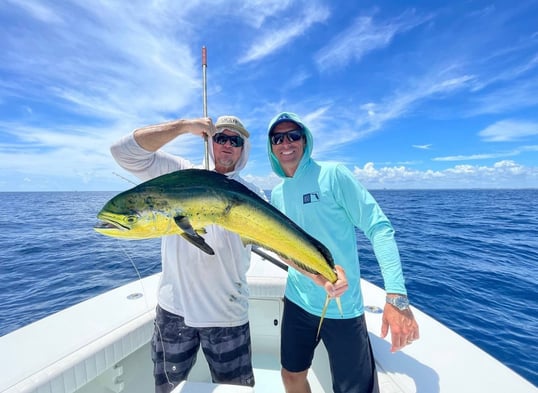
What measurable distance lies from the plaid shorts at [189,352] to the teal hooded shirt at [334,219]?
651 mm

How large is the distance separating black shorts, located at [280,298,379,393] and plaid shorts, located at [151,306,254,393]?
439 mm

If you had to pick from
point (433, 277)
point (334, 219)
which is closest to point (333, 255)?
point (334, 219)

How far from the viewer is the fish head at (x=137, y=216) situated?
1.27 m

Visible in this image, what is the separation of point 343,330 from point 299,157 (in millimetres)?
1540

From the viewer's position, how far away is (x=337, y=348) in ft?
7.07

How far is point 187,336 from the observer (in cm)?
215

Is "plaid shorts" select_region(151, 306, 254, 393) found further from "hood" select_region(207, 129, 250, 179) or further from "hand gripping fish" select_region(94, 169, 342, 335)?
"hood" select_region(207, 129, 250, 179)

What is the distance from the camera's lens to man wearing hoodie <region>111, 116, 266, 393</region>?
212cm

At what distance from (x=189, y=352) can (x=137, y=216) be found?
1459 mm

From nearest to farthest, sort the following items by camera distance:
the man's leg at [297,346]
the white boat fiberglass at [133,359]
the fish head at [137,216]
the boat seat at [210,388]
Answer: the fish head at [137,216] < the boat seat at [210,388] < the white boat fiberglass at [133,359] < the man's leg at [297,346]

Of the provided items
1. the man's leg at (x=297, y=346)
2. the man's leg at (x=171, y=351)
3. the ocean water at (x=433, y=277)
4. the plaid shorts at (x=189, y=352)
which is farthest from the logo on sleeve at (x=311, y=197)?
the ocean water at (x=433, y=277)

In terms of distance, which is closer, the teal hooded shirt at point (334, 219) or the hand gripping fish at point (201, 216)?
the hand gripping fish at point (201, 216)

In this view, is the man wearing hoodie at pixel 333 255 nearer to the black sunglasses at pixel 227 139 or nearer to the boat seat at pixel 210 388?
the black sunglasses at pixel 227 139

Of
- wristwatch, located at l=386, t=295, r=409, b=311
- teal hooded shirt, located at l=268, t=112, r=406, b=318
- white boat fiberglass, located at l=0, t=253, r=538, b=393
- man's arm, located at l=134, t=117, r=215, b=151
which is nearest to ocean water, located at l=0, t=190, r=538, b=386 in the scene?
white boat fiberglass, located at l=0, t=253, r=538, b=393
